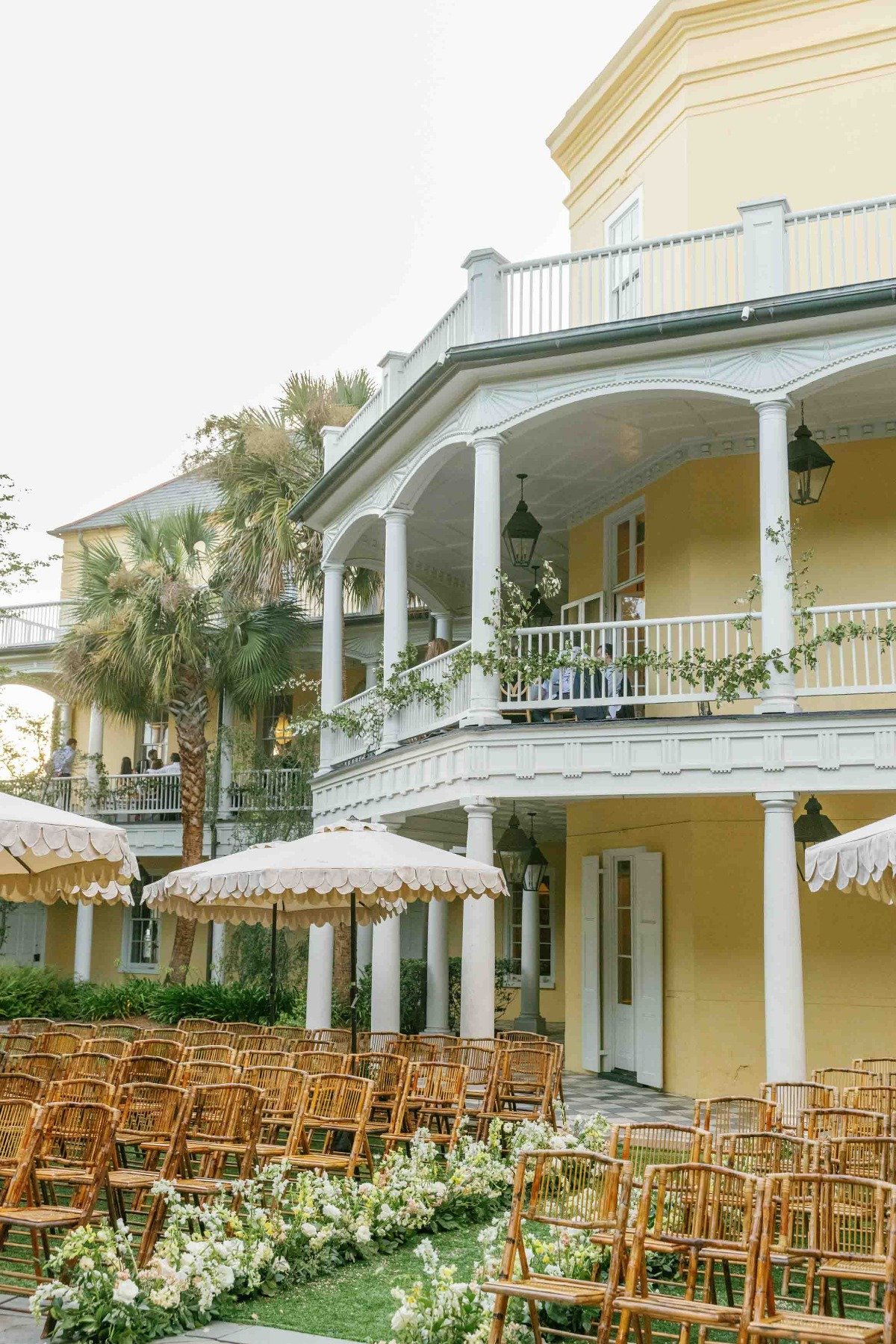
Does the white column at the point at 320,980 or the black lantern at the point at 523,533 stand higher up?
the black lantern at the point at 523,533

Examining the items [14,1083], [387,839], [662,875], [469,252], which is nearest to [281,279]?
[469,252]

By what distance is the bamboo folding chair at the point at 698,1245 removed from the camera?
15.1ft

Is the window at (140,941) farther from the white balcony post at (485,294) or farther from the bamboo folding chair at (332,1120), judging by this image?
the bamboo folding chair at (332,1120)

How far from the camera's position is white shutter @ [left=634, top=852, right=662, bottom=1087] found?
15.0 metres

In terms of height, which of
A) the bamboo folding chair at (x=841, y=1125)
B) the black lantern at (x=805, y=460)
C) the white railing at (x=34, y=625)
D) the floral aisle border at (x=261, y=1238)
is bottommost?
the floral aisle border at (x=261, y=1238)

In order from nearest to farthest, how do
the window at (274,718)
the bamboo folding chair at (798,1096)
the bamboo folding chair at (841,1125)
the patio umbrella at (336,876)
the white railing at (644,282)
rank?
the bamboo folding chair at (841,1125) → the bamboo folding chair at (798,1096) → the patio umbrella at (336,876) → the white railing at (644,282) → the window at (274,718)

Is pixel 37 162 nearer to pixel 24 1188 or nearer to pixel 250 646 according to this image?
pixel 250 646

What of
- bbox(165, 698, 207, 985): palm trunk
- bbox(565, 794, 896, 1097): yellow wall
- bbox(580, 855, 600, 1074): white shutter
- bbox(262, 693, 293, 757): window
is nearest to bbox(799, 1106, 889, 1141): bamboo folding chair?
bbox(565, 794, 896, 1097): yellow wall

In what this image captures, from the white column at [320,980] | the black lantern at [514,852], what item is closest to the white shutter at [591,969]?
the black lantern at [514,852]

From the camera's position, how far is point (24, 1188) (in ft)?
21.4

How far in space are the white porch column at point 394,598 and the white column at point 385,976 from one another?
2195 millimetres

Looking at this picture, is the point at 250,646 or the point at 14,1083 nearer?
the point at 14,1083

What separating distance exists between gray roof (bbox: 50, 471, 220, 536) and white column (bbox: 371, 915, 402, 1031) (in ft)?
58.1

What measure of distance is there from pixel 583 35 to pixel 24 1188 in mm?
21868
